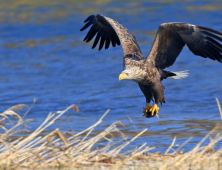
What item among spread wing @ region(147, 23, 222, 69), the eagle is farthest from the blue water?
spread wing @ region(147, 23, 222, 69)

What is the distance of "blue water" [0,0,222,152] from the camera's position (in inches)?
291

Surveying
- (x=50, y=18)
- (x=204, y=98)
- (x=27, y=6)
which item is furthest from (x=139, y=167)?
(x=27, y=6)

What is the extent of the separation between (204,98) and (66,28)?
7892 millimetres

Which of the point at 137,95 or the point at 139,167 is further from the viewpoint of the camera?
the point at 137,95

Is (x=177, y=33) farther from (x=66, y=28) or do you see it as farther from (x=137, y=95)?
(x=66, y=28)

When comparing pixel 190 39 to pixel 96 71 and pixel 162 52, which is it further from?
pixel 96 71

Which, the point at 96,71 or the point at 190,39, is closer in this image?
the point at 190,39

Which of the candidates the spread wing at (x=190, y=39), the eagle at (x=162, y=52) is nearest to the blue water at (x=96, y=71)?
the eagle at (x=162, y=52)

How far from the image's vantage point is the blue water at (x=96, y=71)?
7.39 meters

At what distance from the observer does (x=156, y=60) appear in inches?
241

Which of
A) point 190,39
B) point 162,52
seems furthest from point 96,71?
point 190,39

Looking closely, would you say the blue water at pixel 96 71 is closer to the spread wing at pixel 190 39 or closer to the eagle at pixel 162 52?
the eagle at pixel 162 52

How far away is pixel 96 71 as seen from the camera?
1159 cm

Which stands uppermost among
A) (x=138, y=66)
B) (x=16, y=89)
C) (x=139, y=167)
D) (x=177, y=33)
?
(x=177, y=33)
